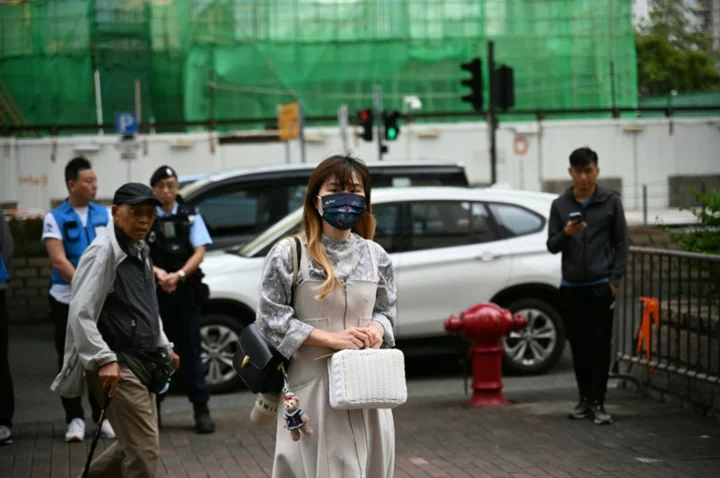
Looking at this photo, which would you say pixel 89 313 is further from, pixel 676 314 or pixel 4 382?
pixel 676 314

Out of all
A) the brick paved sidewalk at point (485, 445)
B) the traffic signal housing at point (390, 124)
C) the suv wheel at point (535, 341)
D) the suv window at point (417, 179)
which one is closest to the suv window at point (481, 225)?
the suv wheel at point (535, 341)

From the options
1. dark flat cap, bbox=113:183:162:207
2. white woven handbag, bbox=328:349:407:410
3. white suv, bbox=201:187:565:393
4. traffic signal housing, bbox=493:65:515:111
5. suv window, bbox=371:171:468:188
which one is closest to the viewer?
white woven handbag, bbox=328:349:407:410

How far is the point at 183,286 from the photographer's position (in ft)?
29.4

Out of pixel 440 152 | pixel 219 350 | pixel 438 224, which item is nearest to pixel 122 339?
pixel 219 350

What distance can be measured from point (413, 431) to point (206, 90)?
36817 millimetres

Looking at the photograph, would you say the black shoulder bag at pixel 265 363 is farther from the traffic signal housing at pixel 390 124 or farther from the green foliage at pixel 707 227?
the traffic signal housing at pixel 390 124

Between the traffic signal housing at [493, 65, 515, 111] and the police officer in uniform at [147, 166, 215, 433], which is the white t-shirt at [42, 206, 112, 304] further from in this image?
the traffic signal housing at [493, 65, 515, 111]

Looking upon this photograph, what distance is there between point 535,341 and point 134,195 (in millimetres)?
6223

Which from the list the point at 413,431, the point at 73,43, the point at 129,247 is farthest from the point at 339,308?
the point at 73,43

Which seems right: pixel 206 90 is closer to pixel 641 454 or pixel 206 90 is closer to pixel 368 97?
pixel 368 97

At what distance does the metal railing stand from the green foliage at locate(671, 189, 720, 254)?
0.24 m

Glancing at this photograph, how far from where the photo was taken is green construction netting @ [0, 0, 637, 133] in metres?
43.5

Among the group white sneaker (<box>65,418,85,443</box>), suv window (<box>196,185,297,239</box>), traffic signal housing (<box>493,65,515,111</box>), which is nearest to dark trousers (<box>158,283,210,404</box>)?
white sneaker (<box>65,418,85,443</box>)

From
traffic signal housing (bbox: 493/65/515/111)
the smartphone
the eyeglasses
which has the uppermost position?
traffic signal housing (bbox: 493/65/515/111)
